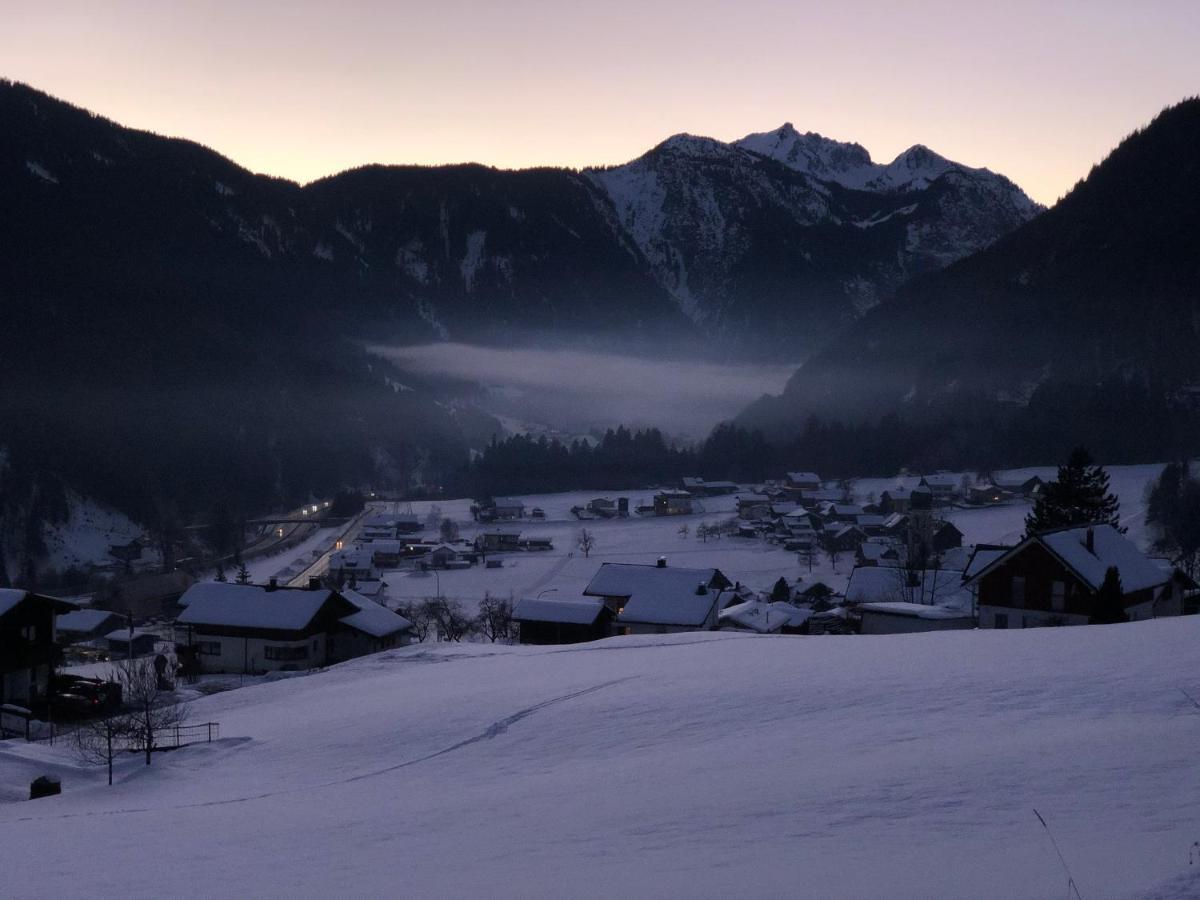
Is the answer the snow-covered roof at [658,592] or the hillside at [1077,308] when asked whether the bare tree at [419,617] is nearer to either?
the snow-covered roof at [658,592]

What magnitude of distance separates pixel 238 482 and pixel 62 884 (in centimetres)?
14638

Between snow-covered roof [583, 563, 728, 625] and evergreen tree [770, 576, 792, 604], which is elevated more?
snow-covered roof [583, 563, 728, 625]

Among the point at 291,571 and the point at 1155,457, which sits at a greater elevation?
the point at 1155,457

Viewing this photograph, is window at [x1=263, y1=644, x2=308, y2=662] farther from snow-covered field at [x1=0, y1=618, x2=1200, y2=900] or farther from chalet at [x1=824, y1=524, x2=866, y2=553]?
chalet at [x1=824, y1=524, x2=866, y2=553]

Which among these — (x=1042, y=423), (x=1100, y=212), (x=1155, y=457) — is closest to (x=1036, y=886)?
(x=1155, y=457)

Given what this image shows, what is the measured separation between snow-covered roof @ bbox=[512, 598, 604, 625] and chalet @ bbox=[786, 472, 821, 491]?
81.4 meters

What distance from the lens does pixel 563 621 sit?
4072 centimetres

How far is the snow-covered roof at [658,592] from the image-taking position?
40.3m

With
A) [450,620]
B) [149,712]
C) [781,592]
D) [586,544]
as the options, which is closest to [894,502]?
[586,544]

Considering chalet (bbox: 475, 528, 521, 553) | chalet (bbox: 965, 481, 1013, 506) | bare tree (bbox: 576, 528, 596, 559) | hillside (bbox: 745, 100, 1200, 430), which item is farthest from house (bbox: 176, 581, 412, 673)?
hillside (bbox: 745, 100, 1200, 430)

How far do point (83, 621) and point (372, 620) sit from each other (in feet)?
88.1

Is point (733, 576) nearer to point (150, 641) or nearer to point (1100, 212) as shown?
point (150, 641)

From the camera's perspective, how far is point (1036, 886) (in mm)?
5910

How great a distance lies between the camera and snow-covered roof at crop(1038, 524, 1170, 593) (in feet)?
90.7
